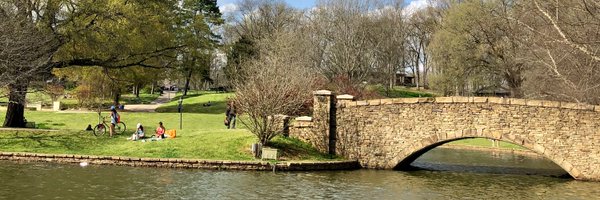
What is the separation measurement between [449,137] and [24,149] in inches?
711

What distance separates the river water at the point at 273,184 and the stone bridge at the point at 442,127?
990 millimetres

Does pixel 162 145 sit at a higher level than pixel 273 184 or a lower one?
higher

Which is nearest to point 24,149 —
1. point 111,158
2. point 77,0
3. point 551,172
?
point 111,158

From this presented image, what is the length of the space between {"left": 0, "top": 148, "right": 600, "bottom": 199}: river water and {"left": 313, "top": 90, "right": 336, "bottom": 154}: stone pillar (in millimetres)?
2360

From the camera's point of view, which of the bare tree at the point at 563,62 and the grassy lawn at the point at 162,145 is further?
the bare tree at the point at 563,62

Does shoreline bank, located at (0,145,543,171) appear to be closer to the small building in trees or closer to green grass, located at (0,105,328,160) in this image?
green grass, located at (0,105,328,160)

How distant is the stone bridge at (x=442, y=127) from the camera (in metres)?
23.8

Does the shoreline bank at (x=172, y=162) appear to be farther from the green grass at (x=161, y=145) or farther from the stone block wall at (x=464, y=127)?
the stone block wall at (x=464, y=127)

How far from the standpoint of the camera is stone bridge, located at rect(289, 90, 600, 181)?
23797 millimetres

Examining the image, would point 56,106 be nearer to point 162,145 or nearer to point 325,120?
point 162,145

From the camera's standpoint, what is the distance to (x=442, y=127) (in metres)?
25.4

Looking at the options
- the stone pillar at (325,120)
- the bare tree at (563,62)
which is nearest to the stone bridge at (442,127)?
the stone pillar at (325,120)

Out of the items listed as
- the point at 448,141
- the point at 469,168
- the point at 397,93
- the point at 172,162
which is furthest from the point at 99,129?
the point at 397,93

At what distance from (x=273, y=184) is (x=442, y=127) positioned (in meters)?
8.34
